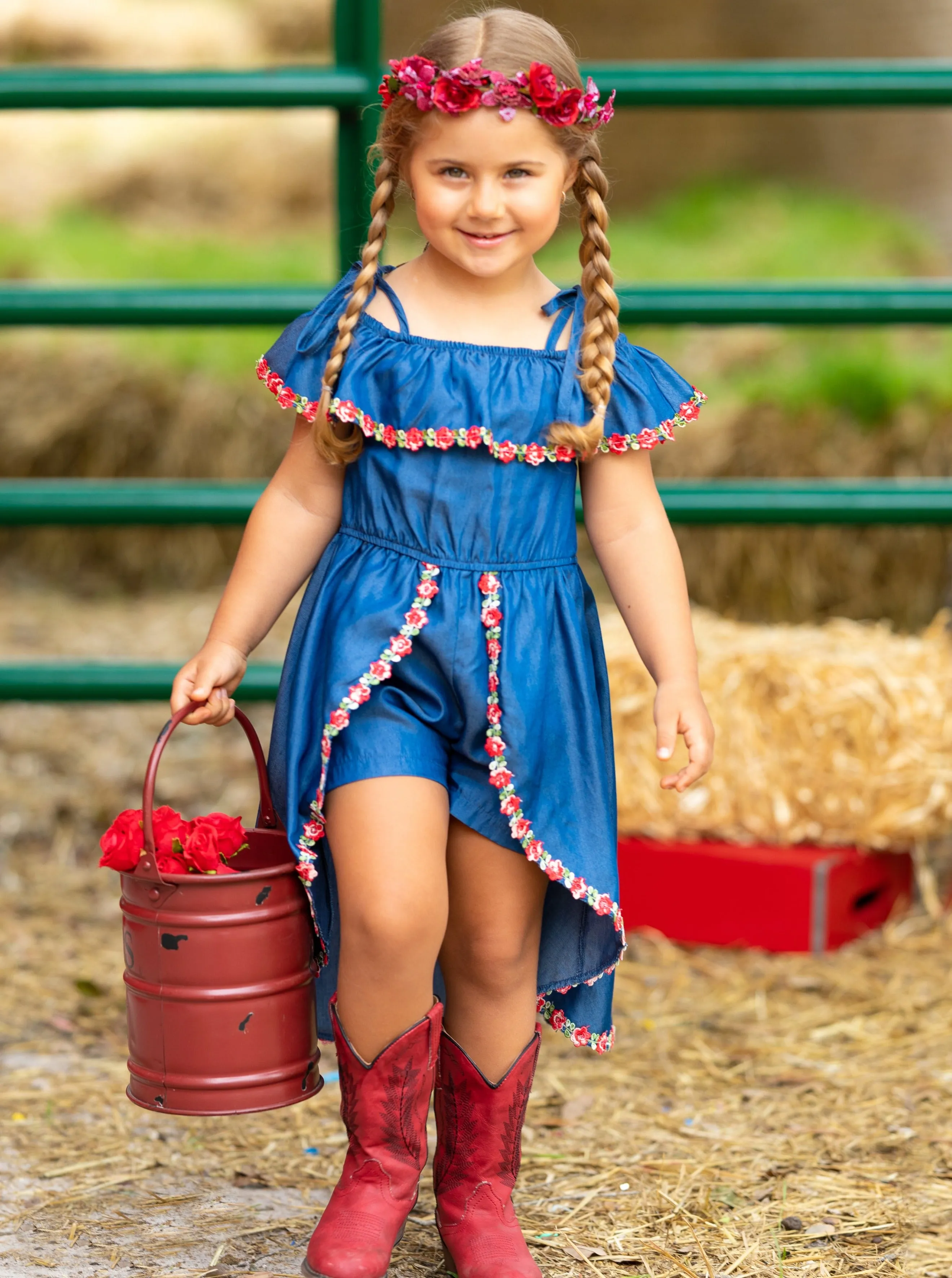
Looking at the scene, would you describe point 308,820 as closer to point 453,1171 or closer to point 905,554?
point 453,1171

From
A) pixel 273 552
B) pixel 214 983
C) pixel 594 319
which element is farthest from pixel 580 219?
pixel 214 983

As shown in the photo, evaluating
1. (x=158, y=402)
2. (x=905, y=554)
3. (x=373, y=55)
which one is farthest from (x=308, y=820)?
(x=158, y=402)

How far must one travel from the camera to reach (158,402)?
16.6ft

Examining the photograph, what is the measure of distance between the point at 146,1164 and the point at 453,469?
36.1 inches

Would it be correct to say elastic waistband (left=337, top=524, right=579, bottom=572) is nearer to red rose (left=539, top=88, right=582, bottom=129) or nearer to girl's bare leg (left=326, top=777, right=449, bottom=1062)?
girl's bare leg (left=326, top=777, right=449, bottom=1062)

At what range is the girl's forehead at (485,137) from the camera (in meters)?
1.53

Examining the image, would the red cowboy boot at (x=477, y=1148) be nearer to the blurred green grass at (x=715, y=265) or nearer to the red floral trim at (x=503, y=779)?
the red floral trim at (x=503, y=779)

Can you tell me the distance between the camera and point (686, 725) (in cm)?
161

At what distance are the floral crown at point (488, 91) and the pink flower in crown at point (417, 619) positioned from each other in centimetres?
47

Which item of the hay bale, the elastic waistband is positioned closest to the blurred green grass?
the hay bale

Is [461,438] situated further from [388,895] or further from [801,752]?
[801,752]

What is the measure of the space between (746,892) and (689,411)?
1.15m

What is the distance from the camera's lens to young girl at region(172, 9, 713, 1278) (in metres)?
1.56

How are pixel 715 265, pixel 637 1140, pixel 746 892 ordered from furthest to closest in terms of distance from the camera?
pixel 715 265
pixel 746 892
pixel 637 1140
